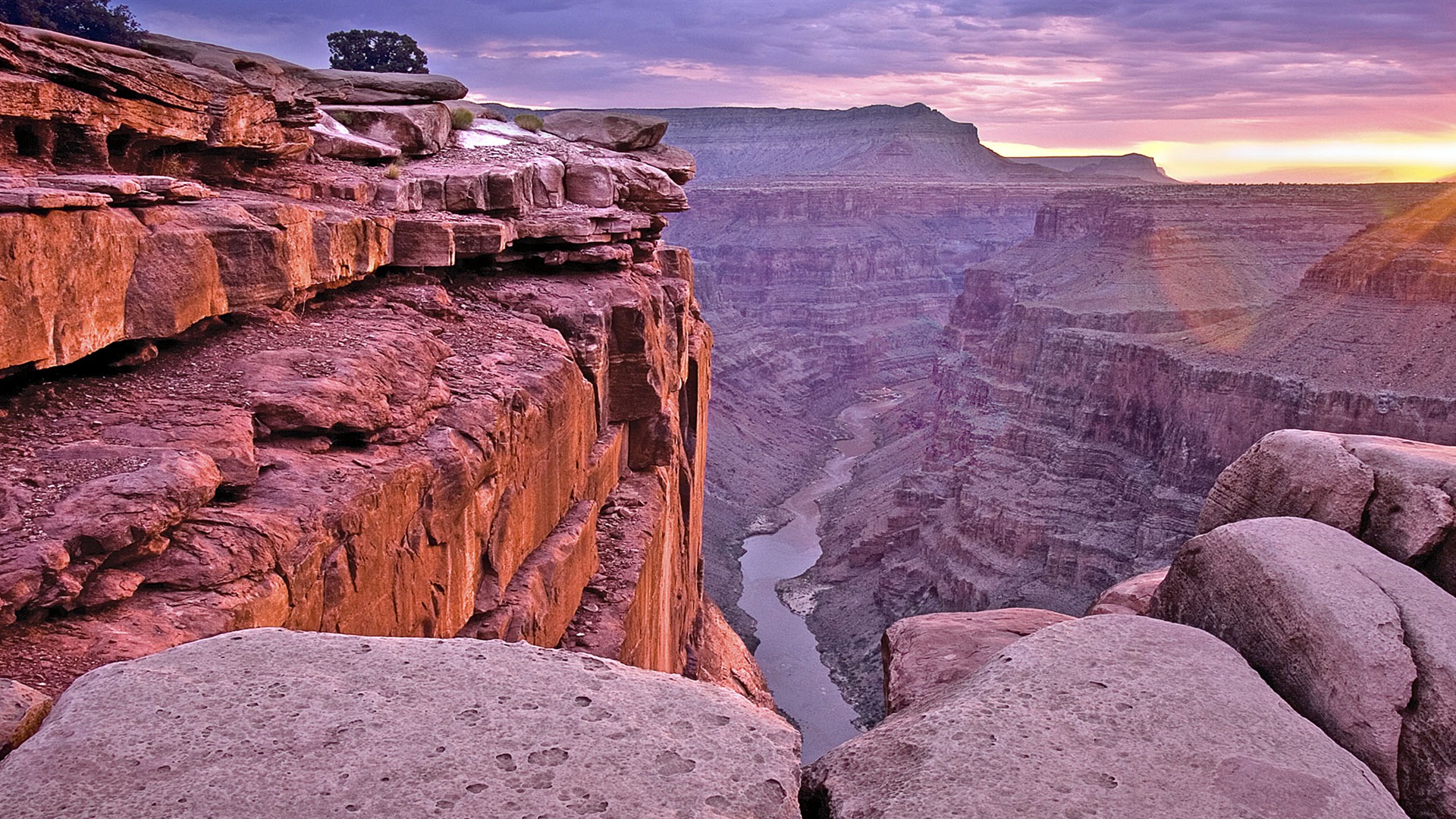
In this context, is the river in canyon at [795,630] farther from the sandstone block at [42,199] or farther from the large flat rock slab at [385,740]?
the sandstone block at [42,199]

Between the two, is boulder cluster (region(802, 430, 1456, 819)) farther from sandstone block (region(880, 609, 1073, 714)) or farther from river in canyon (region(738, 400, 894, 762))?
river in canyon (region(738, 400, 894, 762))

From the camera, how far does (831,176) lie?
473ft

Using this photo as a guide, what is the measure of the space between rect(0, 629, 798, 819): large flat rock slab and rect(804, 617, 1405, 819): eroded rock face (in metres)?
0.53

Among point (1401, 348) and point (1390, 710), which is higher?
point (1390, 710)

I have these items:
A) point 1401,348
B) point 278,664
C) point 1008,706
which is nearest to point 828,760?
point 1008,706

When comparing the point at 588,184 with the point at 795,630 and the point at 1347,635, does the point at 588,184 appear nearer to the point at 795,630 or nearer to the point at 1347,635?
the point at 1347,635

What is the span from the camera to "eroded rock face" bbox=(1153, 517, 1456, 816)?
511 cm

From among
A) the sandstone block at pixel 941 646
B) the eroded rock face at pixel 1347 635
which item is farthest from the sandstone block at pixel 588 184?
the eroded rock face at pixel 1347 635

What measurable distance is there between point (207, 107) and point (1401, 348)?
49895 millimetres

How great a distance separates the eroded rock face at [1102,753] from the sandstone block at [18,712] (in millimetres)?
3377

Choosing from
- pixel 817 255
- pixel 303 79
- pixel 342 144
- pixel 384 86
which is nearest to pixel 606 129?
pixel 384 86

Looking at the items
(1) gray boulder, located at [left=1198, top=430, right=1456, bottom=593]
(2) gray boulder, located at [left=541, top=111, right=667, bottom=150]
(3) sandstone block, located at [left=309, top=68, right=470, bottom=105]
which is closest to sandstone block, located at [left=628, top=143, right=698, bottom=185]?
(2) gray boulder, located at [left=541, top=111, right=667, bottom=150]

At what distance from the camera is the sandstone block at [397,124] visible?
47.8 feet

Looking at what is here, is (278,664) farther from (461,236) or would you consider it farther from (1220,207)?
(1220,207)
